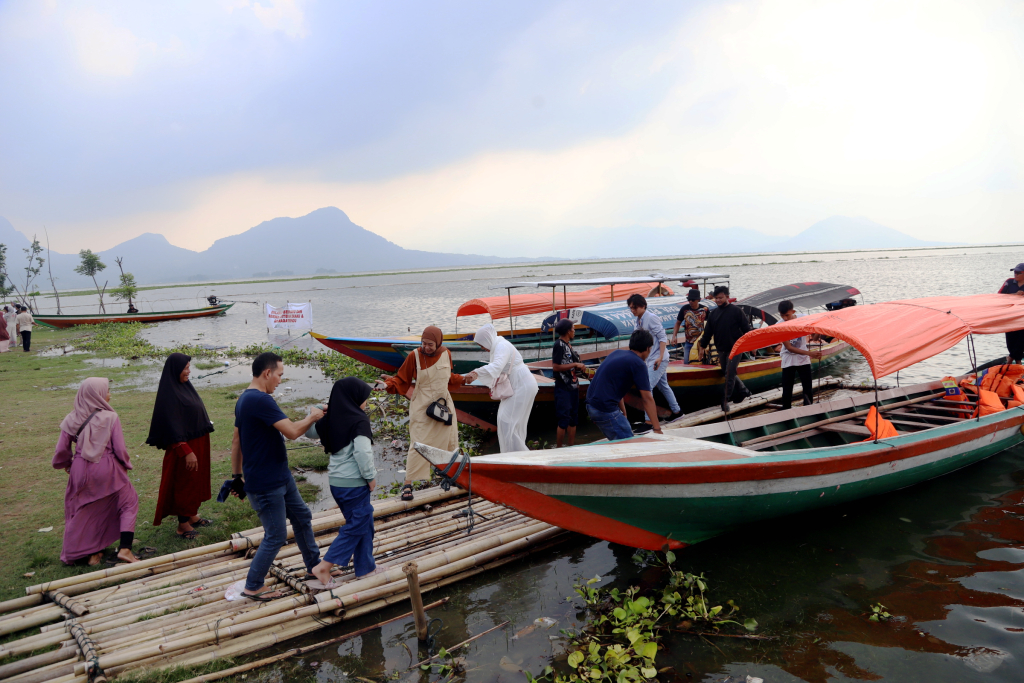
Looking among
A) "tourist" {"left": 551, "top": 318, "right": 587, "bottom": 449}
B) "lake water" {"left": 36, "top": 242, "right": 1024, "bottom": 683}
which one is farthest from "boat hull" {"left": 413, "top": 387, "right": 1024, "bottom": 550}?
"tourist" {"left": 551, "top": 318, "right": 587, "bottom": 449}

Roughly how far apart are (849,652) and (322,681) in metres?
3.66

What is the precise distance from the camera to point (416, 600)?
142 inches

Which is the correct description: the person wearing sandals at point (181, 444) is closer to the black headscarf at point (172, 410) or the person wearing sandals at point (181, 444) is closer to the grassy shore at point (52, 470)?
the black headscarf at point (172, 410)

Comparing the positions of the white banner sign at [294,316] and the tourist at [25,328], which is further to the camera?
the tourist at [25,328]

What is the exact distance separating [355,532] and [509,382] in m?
2.44

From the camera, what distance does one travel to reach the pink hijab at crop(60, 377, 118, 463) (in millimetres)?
4535

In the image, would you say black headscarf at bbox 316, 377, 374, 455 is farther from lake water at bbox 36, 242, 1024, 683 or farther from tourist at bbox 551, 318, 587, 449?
tourist at bbox 551, 318, 587, 449

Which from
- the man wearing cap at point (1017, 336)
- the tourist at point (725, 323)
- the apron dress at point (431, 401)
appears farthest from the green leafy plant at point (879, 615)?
the man wearing cap at point (1017, 336)

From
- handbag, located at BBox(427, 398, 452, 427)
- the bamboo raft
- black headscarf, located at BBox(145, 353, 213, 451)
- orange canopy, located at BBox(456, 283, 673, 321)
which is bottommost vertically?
the bamboo raft

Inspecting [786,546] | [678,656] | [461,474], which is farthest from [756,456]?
[461,474]

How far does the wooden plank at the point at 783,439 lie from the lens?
21.0 ft

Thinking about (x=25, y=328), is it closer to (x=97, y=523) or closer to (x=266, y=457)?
(x=97, y=523)

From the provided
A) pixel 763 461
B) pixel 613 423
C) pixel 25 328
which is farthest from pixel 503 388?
pixel 25 328

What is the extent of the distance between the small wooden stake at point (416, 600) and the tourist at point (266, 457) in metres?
1.10
